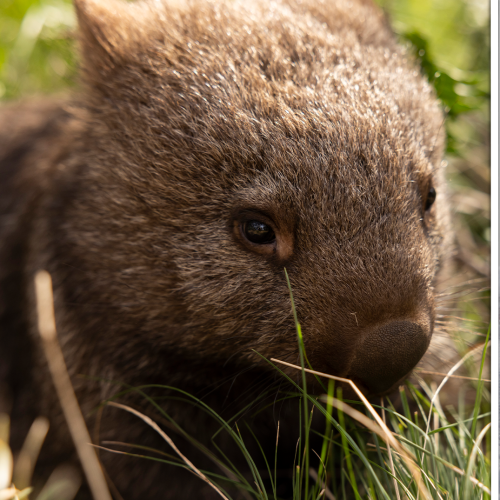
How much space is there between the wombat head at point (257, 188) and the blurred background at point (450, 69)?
0.79 meters

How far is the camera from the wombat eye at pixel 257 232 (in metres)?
2.02

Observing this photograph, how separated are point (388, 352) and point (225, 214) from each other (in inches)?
30.2

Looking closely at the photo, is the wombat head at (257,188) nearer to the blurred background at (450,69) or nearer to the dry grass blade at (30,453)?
the dry grass blade at (30,453)

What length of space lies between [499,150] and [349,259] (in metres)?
0.70

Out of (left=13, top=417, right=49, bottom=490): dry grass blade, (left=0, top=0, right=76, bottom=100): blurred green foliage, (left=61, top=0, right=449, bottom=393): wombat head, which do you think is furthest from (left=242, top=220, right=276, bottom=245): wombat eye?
(left=0, top=0, right=76, bottom=100): blurred green foliage

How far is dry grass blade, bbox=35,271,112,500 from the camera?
2.20 metres

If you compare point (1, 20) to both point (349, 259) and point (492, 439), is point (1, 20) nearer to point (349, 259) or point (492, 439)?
point (349, 259)

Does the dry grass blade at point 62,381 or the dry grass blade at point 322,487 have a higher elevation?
the dry grass blade at point 62,381

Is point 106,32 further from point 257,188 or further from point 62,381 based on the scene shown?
point 62,381

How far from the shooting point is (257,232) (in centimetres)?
203

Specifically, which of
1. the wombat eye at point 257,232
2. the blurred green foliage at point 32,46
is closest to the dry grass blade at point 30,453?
the wombat eye at point 257,232

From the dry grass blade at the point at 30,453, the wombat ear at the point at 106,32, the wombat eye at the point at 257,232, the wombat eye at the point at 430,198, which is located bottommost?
the dry grass blade at the point at 30,453

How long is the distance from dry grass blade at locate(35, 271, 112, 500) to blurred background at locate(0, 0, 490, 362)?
1.39 m

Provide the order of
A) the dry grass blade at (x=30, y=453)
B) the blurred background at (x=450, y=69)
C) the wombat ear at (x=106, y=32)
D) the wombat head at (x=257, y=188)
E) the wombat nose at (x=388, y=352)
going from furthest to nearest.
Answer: the blurred background at (x=450, y=69), the dry grass blade at (x=30, y=453), the wombat ear at (x=106, y=32), the wombat head at (x=257, y=188), the wombat nose at (x=388, y=352)
